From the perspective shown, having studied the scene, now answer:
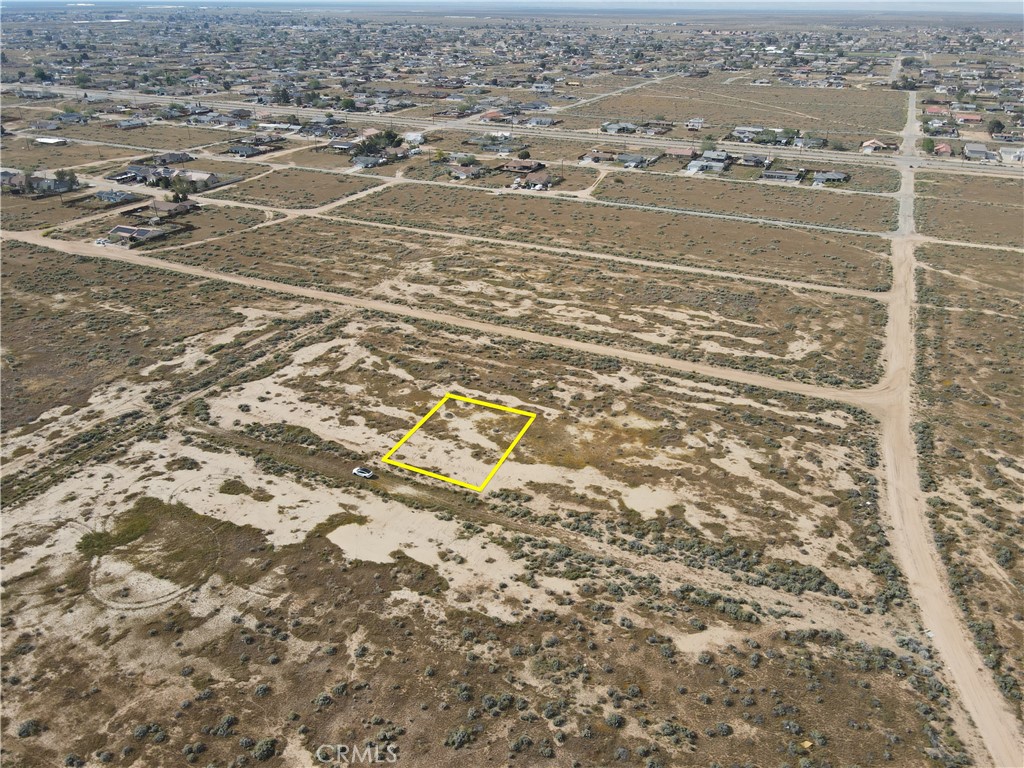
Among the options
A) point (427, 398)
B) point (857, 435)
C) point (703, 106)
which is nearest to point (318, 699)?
point (427, 398)

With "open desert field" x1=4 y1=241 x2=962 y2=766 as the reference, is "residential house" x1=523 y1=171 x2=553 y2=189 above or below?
above

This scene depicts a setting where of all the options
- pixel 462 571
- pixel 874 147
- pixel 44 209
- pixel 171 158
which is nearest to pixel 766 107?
pixel 874 147

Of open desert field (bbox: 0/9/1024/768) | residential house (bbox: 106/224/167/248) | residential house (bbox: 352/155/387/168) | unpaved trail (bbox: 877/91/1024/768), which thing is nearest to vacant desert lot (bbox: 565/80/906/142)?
residential house (bbox: 352/155/387/168)

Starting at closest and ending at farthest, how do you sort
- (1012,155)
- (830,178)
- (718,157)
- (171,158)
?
(830,178)
(171,158)
(718,157)
(1012,155)

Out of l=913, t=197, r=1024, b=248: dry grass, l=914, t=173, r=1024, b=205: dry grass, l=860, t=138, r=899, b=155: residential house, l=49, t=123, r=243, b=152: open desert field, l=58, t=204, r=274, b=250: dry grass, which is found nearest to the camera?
l=58, t=204, r=274, b=250: dry grass

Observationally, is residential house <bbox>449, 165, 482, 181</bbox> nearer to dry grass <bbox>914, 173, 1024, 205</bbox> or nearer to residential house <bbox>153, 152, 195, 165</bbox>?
residential house <bbox>153, 152, 195, 165</bbox>

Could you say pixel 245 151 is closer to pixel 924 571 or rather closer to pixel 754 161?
pixel 754 161
